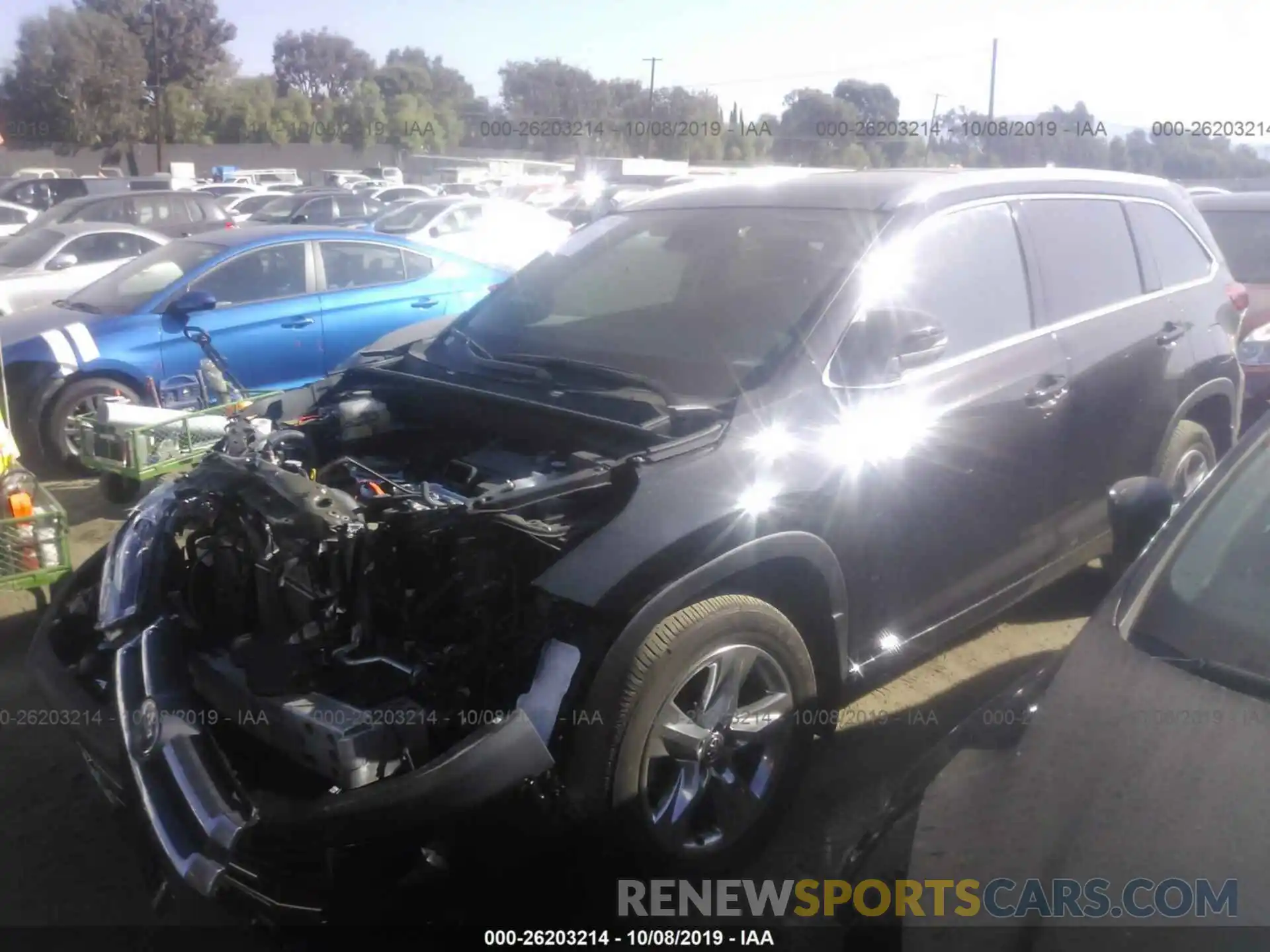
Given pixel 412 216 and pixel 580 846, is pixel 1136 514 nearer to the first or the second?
pixel 580 846

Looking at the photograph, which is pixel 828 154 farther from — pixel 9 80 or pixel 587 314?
pixel 9 80

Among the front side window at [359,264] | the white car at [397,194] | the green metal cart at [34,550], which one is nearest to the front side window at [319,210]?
the white car at [397,194]

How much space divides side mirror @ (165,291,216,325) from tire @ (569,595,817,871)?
4.21 meters

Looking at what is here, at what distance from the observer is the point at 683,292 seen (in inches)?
154

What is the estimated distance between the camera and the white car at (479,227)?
45.4ft

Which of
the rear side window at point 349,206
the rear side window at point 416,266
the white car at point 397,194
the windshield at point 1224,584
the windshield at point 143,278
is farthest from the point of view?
the white car at point 397,194

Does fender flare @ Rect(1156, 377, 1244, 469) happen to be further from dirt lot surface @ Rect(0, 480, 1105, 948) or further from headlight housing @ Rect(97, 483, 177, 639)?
→ headlight housing @ Rect(97, 483, 177, 639)

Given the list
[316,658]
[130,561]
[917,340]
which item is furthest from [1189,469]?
[130,561]

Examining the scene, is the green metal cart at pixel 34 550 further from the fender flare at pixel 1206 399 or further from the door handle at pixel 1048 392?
the fender flare at pixel 1206 399

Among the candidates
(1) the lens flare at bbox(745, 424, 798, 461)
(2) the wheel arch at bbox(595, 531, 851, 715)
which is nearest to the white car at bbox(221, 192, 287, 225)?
(1) the lens flare at bbox(745, 424, 798, 461)

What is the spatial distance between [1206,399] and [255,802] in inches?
171

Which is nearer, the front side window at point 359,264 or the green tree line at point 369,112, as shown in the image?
the front side window at point 359,264

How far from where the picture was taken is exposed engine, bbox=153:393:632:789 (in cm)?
260

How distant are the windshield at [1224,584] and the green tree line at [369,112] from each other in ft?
78.0
